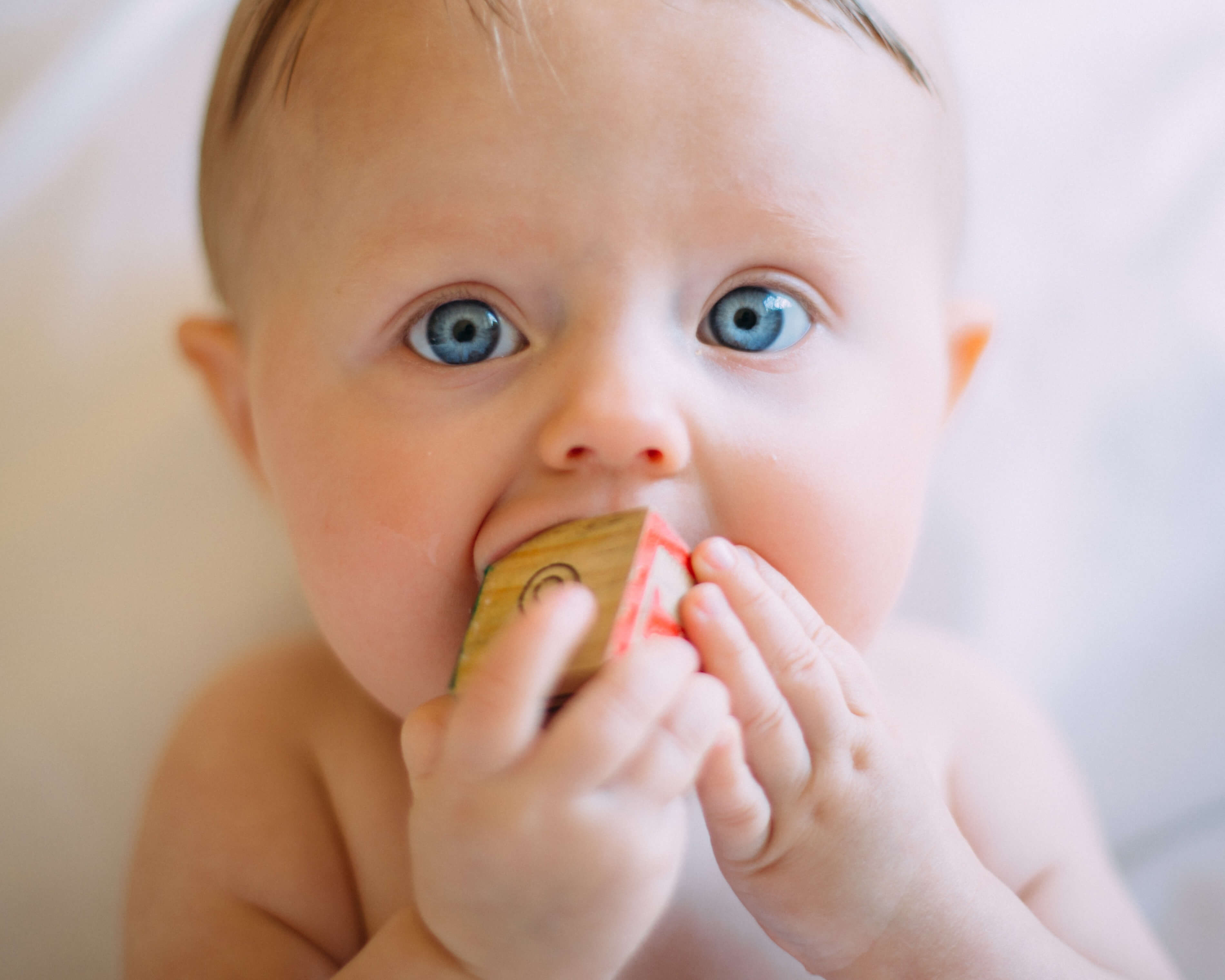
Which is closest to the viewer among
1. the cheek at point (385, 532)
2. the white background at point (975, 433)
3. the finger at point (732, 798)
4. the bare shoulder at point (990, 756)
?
the finger at point (732, 798)

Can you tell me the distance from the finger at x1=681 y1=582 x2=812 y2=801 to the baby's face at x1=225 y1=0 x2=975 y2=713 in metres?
0.10

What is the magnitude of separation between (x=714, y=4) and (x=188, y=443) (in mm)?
1041

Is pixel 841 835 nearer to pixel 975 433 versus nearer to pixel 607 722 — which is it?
pixel 607 722

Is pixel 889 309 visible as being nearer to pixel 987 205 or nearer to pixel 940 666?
pixel 940 666

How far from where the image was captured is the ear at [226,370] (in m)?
1.11

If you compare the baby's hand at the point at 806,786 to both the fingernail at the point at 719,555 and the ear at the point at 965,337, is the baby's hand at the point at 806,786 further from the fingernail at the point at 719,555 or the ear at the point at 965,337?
the ear at the point at 965,337

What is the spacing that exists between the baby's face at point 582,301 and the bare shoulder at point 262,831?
0.31 metres

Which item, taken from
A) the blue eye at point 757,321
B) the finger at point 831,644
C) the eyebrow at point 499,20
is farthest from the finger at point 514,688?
the eyebrow at point 499,20

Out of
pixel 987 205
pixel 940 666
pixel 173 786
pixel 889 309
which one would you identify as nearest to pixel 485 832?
pixel 889 309

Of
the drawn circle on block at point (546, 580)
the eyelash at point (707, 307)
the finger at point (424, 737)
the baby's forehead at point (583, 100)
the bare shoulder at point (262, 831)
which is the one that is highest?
the baby's forehead at point (583, 100)

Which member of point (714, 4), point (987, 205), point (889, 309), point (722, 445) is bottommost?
point (722, 445)

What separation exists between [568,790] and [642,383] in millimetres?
297

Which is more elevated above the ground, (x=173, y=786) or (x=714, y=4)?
(x=714, y=4)

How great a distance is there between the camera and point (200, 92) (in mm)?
1644
